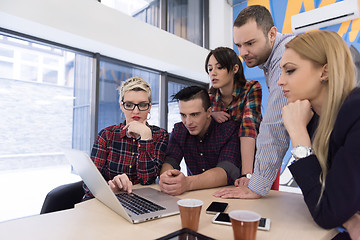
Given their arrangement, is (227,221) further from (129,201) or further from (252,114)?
(252,114)

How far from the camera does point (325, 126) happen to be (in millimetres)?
841

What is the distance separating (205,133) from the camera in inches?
67.6

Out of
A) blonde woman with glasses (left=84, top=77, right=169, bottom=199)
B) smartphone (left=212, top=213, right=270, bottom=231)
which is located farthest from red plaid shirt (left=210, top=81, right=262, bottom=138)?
smartphone (left=212, top=213, right=270, bottom=231)

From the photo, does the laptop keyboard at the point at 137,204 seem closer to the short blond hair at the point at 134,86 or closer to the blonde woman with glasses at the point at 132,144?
the blonde woman with glasses at the point at 132,144

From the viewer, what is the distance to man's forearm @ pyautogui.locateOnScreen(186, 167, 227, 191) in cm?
123

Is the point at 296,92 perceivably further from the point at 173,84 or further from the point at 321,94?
the point at 173,84

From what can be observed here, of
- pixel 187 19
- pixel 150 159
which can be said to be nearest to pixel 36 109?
pixel 150 159

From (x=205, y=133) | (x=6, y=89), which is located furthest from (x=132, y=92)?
(x=6, y=89)

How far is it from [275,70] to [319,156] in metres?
0.73

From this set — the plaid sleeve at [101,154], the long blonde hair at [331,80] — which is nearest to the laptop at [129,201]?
the plaid sleeve at [101,154]

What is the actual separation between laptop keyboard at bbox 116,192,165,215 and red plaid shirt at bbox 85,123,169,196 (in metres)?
0.35

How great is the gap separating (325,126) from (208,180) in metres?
0.65

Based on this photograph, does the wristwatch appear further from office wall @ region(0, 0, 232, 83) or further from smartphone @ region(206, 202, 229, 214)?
office wall @ region(0, 0, 232, 83)

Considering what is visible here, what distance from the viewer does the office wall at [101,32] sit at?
8.14 ft
